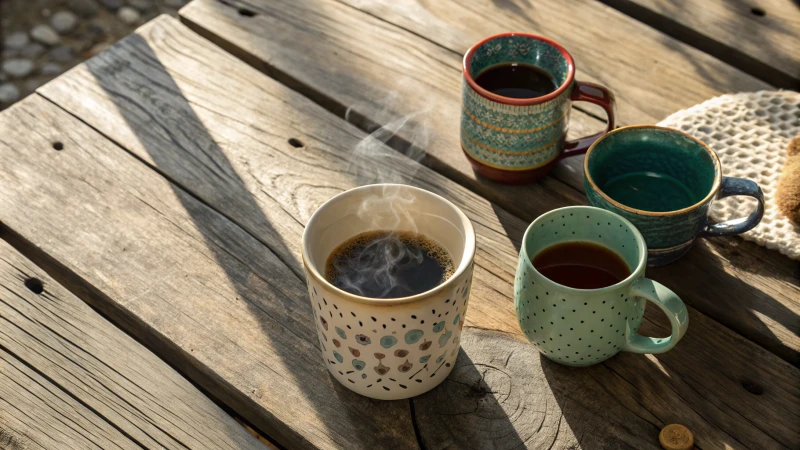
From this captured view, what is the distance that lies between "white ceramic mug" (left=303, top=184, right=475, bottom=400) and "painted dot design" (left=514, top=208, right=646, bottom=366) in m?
0.10

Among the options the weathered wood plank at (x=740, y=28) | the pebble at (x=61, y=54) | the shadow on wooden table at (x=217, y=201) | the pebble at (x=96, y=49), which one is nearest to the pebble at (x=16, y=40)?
the pebble at (x=61, y=54)

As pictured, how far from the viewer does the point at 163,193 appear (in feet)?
3.84

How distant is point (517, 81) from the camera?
46.1 inches

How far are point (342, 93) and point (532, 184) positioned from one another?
381 millimetres

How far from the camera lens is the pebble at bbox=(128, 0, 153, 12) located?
2873 mm

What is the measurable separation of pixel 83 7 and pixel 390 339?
253 centimetres

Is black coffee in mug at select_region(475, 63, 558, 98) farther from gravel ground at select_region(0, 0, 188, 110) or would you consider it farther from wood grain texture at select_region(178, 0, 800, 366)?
gravel ground at select_region(0, 0, 188, 110)

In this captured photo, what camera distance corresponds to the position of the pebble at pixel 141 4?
287 centimetres

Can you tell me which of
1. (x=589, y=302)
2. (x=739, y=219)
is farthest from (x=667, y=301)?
(x=739, y=219)

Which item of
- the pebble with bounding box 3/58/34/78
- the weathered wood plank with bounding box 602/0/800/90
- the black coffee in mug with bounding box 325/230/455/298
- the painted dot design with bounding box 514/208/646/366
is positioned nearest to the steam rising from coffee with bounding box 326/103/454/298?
the black coffee in mug with bounding box 325/230/455/298

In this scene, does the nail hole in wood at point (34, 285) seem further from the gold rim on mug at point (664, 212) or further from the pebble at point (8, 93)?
the pebble at point (8, 93)

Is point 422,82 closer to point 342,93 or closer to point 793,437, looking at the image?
point 342,93

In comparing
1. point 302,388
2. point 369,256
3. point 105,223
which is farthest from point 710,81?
point 105,223

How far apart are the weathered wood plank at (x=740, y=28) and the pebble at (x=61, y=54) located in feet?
6.60
